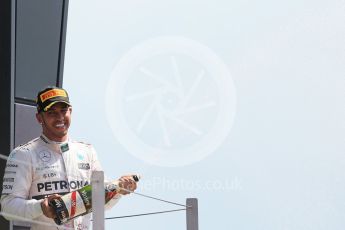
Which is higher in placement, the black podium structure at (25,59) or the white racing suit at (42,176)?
the black podium structure at (25,59)

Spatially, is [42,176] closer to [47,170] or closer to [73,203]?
[47,170]

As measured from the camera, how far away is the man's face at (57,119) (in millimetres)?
3877

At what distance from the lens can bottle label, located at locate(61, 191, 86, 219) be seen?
3.57m

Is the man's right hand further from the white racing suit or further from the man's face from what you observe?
the man's face

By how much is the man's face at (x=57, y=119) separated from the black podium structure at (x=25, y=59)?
203 centimetres

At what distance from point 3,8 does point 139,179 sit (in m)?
2.89

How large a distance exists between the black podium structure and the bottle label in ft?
7.54

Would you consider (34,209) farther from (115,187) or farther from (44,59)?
(44,59)

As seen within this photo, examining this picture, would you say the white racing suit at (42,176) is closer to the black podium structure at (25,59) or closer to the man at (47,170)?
the man at (47,170)

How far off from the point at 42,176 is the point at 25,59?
258 centimetres

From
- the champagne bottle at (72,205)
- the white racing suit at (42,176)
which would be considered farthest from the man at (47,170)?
the champagne bottle at (72,205)

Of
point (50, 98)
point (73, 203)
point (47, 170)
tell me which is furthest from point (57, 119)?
point (73, 203)

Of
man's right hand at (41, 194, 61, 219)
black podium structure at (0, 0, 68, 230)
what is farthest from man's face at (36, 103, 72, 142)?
black podium structure at (0, 0, 68, 230)

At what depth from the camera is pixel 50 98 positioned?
3.89m
